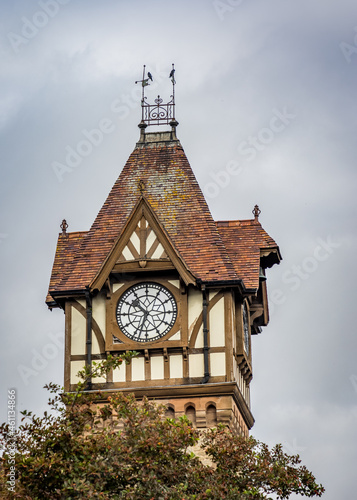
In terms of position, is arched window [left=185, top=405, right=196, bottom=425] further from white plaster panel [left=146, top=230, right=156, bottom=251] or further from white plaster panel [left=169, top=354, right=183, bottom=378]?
white plaster panel [left=146, top=230, right=156, bottom=251]

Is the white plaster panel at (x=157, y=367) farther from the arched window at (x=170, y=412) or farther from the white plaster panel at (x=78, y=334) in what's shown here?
the white plaster panel at (x=78, y=334)

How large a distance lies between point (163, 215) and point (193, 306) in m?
3.27

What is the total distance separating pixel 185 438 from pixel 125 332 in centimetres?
874

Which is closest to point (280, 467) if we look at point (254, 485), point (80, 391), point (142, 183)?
point (254, 485)

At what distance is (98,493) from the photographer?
89.0ft

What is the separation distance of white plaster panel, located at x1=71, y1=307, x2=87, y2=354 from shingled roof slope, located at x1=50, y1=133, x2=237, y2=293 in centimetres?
80

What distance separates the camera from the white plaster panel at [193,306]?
37.8 metres

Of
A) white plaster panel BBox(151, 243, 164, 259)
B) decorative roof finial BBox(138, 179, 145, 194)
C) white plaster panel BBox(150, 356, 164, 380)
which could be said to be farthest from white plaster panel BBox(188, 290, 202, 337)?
decorative roof finial BBox(138, 179, 145, 194)

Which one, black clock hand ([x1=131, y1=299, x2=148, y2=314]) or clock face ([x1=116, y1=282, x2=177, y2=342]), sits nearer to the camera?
clock face ([x1=116, y1=282, x2=177, y2=342])

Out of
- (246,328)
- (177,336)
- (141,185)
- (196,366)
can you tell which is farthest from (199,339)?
(141,185)

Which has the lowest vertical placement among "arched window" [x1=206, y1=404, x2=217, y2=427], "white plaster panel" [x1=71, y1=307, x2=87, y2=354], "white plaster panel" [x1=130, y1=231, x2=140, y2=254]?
"arched window" [x1=206, y1=404, x2=217, y2=427]

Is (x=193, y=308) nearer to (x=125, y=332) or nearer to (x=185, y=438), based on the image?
(x=125, y=332)

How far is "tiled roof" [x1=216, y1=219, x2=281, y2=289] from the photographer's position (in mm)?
39781

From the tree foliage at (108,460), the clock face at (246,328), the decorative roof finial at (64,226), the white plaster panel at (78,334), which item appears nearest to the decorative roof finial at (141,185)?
the decorative roof finial at (64,226)
